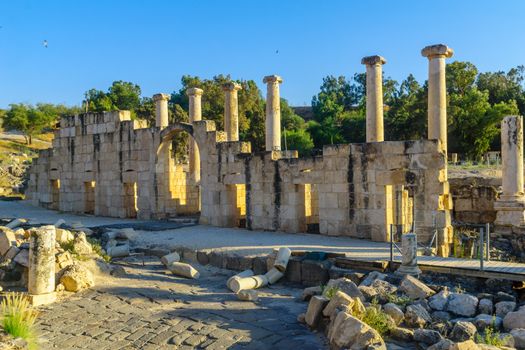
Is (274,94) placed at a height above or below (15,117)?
below

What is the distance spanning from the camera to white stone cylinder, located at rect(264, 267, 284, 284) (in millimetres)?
11277

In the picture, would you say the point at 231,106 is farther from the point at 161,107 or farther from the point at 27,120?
the point at 27,120

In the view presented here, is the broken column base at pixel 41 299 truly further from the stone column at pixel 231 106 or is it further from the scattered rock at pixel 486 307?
the stone column at pixel 231 106

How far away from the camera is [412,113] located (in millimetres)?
44375

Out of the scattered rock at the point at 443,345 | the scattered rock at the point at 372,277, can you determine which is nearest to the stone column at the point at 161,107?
the scattered rock at the point at 372,277

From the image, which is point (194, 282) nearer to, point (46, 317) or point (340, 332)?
point (46, 317)

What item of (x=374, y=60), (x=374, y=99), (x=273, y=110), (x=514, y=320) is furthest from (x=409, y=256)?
(x=273, y=110)

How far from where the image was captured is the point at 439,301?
333 inches

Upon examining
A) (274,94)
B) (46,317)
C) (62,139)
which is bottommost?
(46,317)

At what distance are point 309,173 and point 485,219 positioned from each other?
31.4ft

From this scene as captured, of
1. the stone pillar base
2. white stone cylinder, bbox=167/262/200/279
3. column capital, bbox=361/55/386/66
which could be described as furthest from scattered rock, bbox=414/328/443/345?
the stone pillar base

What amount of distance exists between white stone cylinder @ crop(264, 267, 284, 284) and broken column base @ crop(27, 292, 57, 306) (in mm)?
4470

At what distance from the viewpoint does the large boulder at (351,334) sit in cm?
661

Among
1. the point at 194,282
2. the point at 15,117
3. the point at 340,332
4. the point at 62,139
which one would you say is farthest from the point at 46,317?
the point at 15,117
